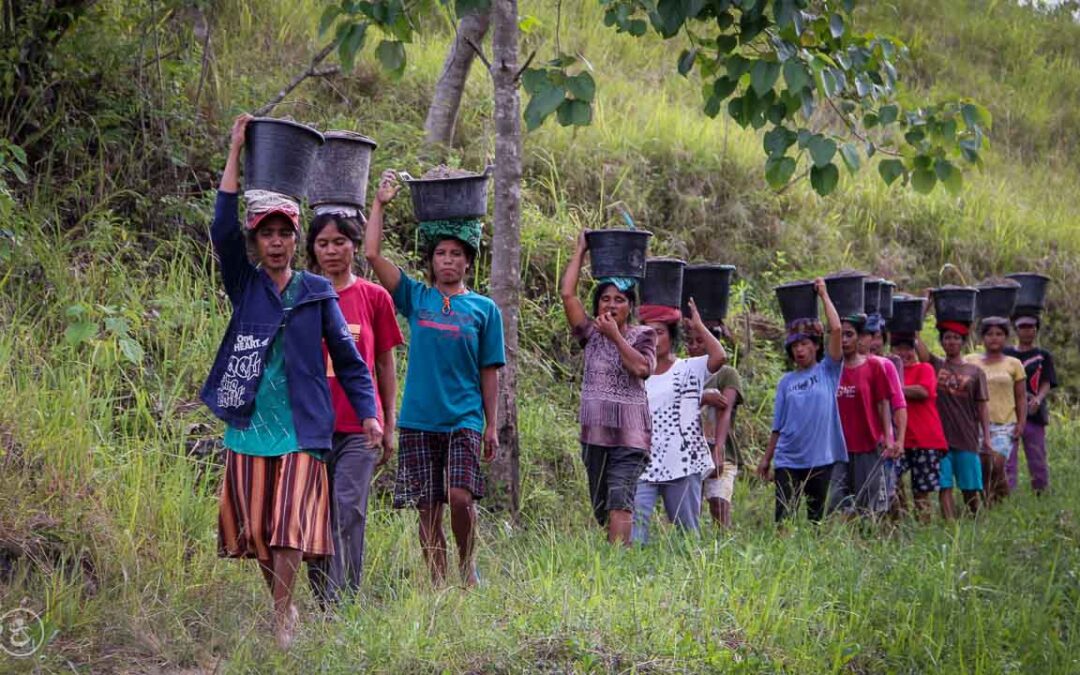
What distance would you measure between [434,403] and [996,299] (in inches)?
244

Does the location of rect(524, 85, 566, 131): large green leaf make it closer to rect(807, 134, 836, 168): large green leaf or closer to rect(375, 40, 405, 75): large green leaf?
rect(375, 40, 405, 75): large green leaf

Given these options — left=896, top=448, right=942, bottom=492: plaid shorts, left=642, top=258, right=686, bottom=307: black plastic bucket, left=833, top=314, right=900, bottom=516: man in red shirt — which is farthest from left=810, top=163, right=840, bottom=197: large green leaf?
left=896, top=448, right=942, bottom=492: plaid shorts

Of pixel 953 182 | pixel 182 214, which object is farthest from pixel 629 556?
pixel 182 214

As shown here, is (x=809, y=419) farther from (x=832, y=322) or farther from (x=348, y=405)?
(x=348, y=405)

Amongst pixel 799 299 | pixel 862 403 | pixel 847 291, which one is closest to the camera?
pixel 799 299

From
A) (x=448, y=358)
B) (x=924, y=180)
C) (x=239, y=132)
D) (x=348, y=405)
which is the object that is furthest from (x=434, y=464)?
(x=924, y=180)

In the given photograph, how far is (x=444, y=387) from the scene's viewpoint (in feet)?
18.7

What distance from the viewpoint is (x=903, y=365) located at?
9.47 meters

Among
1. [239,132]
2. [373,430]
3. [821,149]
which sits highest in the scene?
[821,149]

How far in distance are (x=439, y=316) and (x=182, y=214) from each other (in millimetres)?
3135

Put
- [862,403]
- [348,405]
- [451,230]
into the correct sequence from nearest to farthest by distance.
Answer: [348,405], [451,230], [862,403]

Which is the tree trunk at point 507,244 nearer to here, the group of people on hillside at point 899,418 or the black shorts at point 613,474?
the black shorts at point 613,474

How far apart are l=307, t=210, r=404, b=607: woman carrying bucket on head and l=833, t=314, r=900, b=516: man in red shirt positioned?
12.3 feet

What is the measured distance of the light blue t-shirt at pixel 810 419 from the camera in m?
7.90
